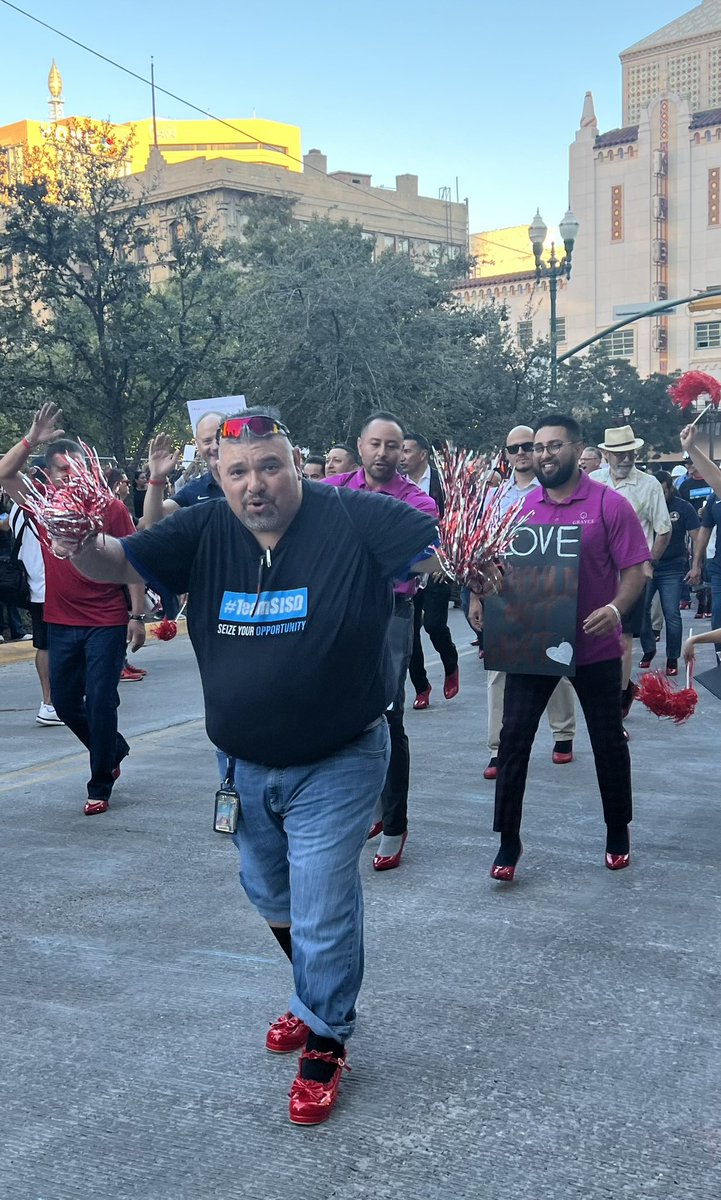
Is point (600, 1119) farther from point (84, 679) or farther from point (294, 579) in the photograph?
point (84, 679)

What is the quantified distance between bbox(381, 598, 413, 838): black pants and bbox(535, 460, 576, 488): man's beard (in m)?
0.83

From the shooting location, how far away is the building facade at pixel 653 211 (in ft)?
187

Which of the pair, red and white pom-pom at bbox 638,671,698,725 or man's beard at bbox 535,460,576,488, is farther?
red and white pom-pom at bbox 638,671,698,725

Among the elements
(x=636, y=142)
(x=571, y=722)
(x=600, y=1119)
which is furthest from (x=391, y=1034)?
(x=636, y=142)

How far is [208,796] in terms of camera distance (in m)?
7.65

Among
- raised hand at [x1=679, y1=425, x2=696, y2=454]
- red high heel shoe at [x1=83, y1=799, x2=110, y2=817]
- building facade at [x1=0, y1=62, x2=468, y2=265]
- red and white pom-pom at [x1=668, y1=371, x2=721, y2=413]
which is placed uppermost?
building facade at [x1=0, y1=62, x2=468, y2=265]

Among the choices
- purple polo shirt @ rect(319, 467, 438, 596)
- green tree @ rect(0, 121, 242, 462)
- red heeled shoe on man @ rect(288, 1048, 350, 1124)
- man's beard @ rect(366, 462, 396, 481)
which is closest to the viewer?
red heeled shoe on man @ rect(288, 1048, 350, 1124)

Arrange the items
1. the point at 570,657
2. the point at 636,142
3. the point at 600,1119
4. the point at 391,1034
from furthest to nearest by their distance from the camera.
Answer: the point at 636,142 < the point at 570,657 < the point at 391,1034 < the point at 600,1119

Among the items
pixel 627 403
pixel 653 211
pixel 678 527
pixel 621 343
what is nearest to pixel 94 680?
pixel 678 527

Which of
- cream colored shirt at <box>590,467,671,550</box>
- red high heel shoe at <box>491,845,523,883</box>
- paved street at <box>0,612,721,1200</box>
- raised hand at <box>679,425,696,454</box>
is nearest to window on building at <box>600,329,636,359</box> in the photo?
cream colored shirt at <box>590,467,671,550</box>

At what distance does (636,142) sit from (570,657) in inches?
2200

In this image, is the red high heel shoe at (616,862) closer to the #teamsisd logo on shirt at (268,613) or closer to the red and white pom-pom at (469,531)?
the red and white pom-pom at (469,531)

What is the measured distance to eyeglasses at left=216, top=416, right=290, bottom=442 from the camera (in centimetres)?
379

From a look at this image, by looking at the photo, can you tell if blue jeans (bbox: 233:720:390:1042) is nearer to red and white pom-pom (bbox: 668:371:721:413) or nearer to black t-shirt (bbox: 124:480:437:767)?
black t-shirt (bbox: 124:480:437:767)
